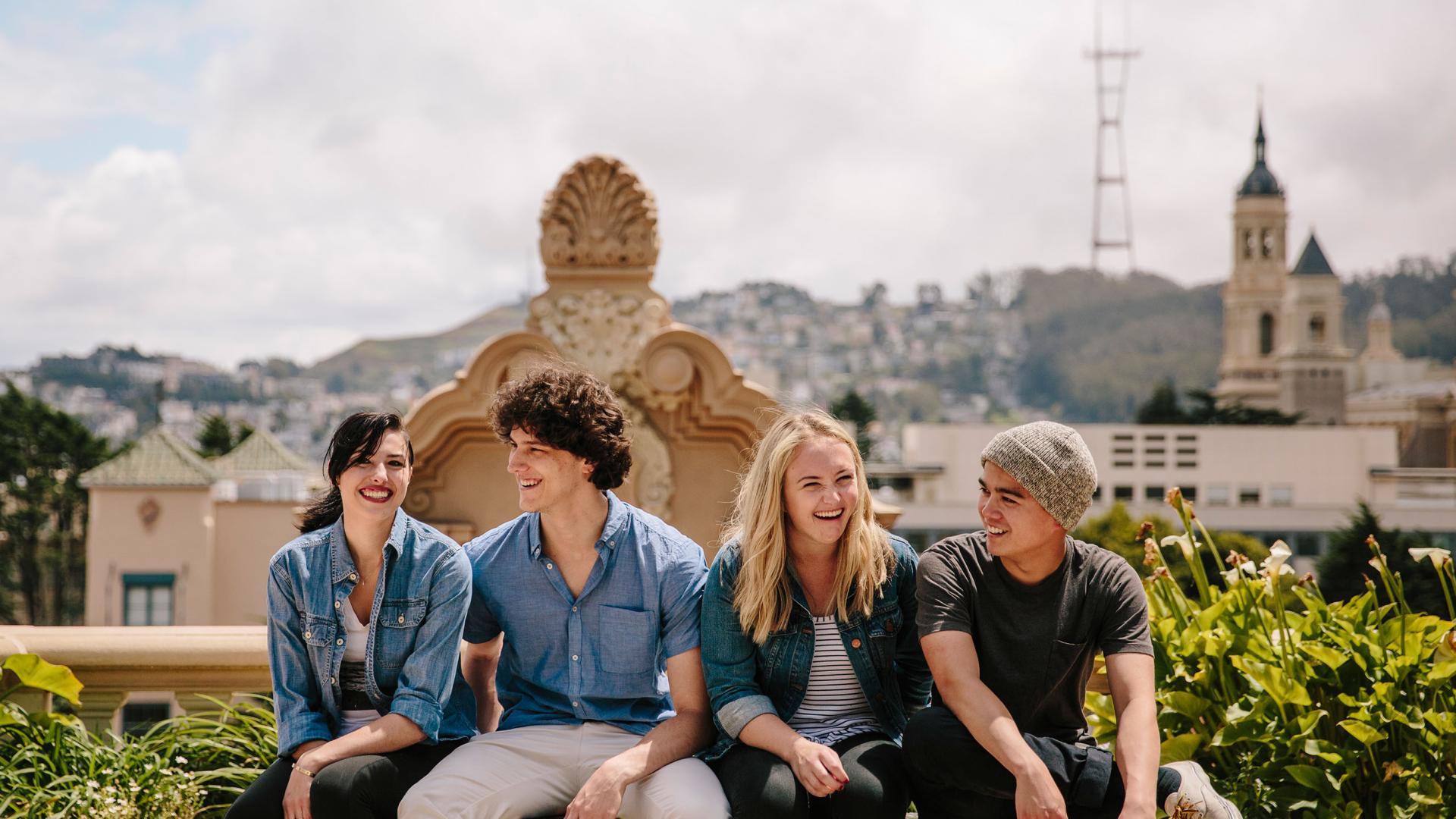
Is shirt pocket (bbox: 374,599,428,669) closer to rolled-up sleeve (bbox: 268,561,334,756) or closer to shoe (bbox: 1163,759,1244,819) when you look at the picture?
rolled-up sleeve (bbox: 268,561,334,756)

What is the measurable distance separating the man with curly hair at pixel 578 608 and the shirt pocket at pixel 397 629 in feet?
0.66

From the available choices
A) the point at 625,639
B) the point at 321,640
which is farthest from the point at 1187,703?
the point at 321,640

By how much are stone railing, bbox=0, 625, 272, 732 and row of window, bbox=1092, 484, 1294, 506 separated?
79.8 metres

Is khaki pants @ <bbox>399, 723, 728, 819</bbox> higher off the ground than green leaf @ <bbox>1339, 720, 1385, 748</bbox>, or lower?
lower

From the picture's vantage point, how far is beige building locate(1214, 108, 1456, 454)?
9850cm

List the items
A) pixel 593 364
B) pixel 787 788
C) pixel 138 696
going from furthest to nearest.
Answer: pixel 138 696 → pixel 593 364 → pixel 787 788

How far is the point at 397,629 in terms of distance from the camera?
3.35 m

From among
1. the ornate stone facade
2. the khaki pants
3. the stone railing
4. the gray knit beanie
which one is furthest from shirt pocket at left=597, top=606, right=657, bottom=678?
the ornate stone facade

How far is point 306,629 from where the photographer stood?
10.9 feet

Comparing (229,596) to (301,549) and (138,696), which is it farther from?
(301,549)

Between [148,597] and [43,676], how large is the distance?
45.0 meters

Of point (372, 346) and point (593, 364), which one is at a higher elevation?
point (372, 346)

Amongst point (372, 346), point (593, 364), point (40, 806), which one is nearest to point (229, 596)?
point (593, 364)

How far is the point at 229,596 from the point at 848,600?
44977 mm
